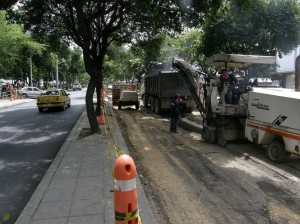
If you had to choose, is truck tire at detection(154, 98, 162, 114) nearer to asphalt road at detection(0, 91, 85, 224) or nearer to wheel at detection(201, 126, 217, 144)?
asphalt road at detection(0, 91, 85, 224)

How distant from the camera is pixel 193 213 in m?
6.28

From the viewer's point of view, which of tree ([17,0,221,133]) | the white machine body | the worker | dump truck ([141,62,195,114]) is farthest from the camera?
dump truck ([141,62,195,114])

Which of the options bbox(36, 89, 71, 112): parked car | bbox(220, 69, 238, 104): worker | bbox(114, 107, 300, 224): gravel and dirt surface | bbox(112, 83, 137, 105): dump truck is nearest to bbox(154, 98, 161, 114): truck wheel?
bbox(36, 89, 71, 112): parked car

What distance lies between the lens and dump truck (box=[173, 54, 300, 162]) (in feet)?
30.9

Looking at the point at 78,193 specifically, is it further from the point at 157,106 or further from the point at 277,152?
the point at 157,106

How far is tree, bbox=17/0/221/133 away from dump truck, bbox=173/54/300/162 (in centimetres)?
259

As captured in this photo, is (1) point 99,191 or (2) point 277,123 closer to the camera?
(1) point 99,191

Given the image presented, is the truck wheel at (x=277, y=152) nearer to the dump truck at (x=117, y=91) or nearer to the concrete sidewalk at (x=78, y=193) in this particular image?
the concrete sidewalk at (x=78, y=193)

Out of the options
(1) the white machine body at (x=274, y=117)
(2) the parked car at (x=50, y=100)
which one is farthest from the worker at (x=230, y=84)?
(2) the parked car at (x=50, y=100)

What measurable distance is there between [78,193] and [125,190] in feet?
11.0

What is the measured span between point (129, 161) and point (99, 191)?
343cm

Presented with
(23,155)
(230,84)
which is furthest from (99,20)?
(23,155)

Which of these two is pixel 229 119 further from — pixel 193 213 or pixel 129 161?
pixel 129 161

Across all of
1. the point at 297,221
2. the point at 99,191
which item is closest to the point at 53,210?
the point at 99,191
